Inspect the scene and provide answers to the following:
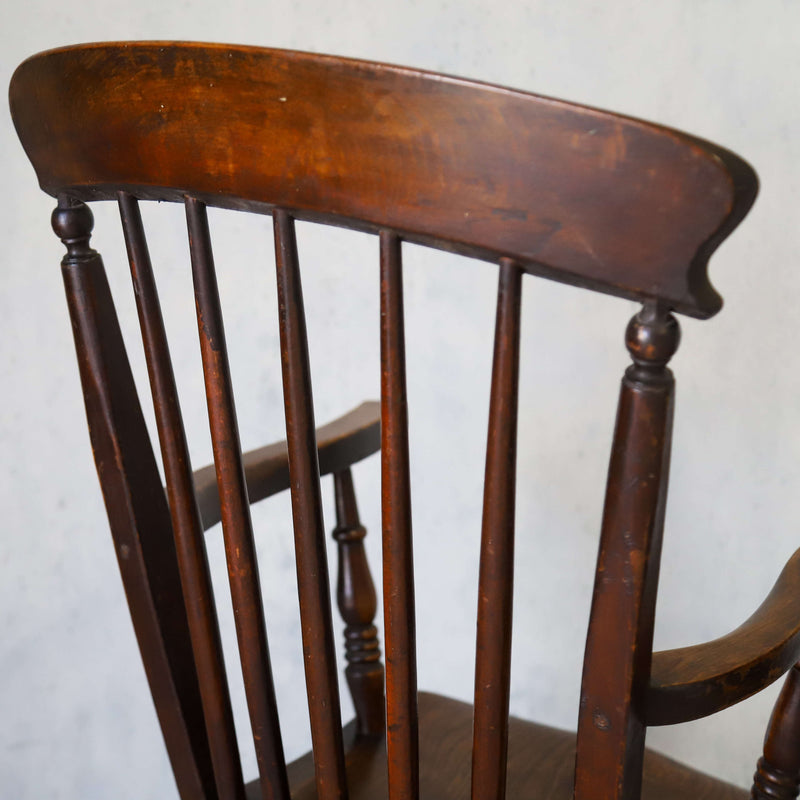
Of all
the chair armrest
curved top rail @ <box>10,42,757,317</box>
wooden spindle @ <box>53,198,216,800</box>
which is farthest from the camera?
the chair armrest

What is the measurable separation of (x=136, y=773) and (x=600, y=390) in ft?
3.16

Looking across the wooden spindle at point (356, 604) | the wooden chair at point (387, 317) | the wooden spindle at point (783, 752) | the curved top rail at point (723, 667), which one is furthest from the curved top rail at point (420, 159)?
the wooden spindle at point (356, 604)

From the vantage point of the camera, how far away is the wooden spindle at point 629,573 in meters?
0.47

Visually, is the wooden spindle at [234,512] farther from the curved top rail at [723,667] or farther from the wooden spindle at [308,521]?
the curved top rail at [723,667]

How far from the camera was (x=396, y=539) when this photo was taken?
22.2 inches

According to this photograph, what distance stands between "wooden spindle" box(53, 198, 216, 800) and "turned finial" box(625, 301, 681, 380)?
351mm

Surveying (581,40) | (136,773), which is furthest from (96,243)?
(136,773)

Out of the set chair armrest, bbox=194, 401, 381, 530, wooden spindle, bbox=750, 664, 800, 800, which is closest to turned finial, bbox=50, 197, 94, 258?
chair armrest, bbox=194, 401, 381, 530

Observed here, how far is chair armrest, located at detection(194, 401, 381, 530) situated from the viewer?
0.78m

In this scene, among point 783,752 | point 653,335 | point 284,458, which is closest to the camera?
point 653,335

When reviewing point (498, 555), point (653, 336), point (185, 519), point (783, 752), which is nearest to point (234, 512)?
point (185, 519)

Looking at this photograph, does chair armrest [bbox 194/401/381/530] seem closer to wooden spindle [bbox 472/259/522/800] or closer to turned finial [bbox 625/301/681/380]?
wooden spindle [bbox 472/259/522/800]

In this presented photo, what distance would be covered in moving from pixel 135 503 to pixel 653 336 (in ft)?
1.28

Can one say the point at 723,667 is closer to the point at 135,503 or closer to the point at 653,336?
the point at 653,336
